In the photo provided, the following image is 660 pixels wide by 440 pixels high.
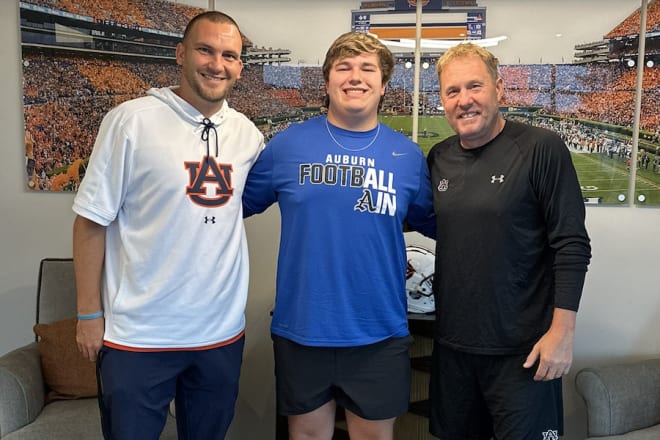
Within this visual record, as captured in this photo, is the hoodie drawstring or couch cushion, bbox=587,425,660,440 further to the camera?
couch cushion, bbox=587,425,660,440

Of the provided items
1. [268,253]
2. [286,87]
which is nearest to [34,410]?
[268,253]

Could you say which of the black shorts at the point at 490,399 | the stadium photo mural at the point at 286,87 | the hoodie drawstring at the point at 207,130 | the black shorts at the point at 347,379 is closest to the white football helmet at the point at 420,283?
the black shorts at the point at 490,399

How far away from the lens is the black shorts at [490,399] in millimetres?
1422

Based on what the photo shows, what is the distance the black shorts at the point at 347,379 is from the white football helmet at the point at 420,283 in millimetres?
459

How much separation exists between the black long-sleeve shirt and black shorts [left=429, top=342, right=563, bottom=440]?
52 millimetres

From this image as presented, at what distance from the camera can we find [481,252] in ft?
4.73

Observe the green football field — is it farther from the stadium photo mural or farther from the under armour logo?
the under armour logo

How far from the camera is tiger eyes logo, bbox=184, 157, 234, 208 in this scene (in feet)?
4.66

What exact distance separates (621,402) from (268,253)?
157cm

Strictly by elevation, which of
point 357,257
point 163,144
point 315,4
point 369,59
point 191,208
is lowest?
point 357,257

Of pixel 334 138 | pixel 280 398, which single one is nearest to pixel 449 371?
pixel 280 398

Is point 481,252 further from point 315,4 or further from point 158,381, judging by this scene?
point 315,4

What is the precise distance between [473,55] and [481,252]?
559 millimetres

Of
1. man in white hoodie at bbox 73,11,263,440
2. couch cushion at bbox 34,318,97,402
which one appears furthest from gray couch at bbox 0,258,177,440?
man in white hoodie at bbox 73,11,263,440
